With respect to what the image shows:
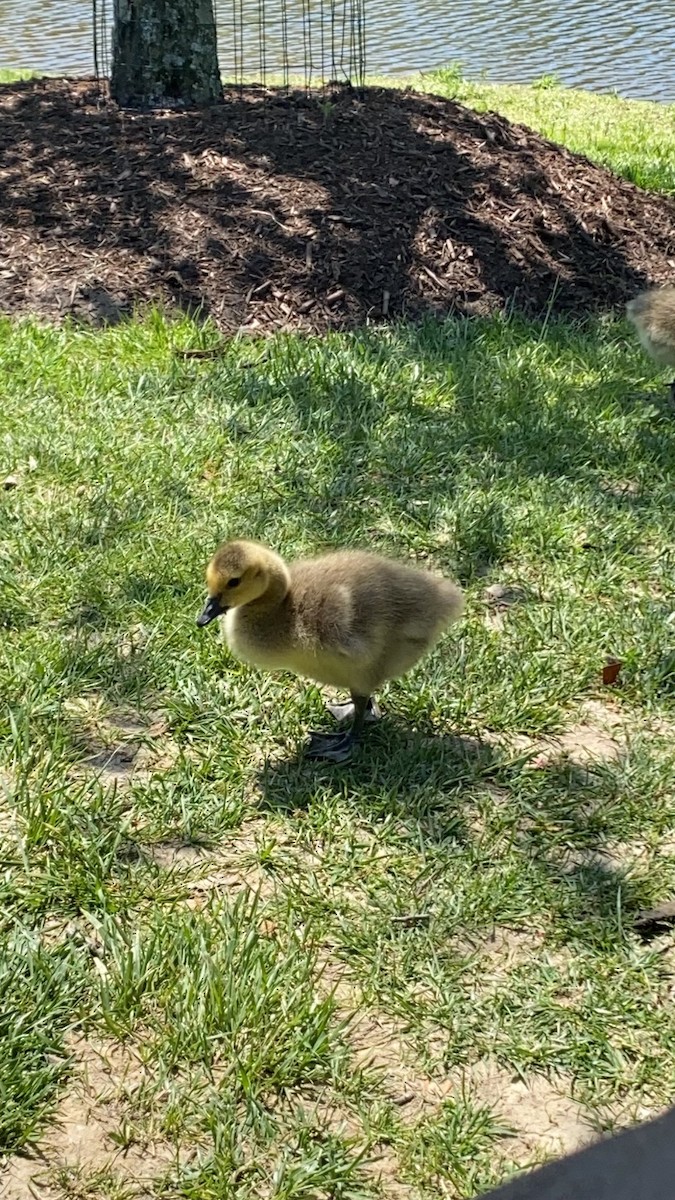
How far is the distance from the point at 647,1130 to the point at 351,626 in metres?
2.93

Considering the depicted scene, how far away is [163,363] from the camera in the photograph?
6.50 meters

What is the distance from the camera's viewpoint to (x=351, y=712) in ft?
13.8

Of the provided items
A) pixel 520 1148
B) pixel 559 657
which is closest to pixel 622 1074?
pixel 520 1148

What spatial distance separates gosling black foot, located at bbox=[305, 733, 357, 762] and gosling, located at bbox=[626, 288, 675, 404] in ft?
11.4

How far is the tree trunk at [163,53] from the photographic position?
28.3 feet

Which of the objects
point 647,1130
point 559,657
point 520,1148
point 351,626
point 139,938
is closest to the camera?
point 647,1130

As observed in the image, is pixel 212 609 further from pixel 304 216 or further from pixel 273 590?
pixel 304 216

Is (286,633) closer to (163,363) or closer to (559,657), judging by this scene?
(559,657)

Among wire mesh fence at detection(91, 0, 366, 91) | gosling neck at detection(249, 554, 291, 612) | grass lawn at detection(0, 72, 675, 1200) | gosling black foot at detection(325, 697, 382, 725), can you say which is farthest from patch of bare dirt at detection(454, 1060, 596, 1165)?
wire mesh fence at detection(91, 0, 366, 91)

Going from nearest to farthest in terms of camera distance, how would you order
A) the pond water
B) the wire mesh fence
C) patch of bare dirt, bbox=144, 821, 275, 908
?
patch of bare dirt, bbox=144, 821, 275, 908 < the wire mesh fence < the pond water

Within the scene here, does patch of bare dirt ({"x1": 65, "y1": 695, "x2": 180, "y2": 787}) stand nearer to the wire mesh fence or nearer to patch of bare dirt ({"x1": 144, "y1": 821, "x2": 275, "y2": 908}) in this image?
patch of bare dirt ({"x1": 144, "y1": 821, "x2": 275, "y2": 908})

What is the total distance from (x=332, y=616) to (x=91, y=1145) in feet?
5.62

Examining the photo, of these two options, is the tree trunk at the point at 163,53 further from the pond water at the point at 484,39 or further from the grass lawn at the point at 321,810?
the pond water at the point at 484,39

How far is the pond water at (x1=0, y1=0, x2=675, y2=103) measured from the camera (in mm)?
17188
